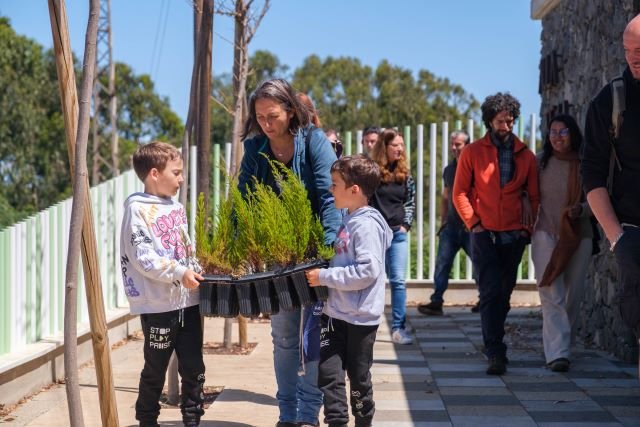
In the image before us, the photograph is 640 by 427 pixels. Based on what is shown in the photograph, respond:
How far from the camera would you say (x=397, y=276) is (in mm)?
8797

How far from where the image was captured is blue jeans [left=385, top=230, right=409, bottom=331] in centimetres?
879

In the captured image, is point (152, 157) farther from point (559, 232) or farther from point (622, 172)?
point (559, 232)

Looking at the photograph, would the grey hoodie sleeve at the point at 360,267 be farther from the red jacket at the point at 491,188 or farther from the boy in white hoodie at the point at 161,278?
the red jacket at the point at 491,188

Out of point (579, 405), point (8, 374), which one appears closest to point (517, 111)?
point (579, 405)

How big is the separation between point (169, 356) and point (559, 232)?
348 cm

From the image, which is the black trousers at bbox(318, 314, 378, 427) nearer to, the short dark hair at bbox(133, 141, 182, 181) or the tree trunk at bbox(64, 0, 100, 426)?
the short dark hair at bbox(133, 141, 182, 181)

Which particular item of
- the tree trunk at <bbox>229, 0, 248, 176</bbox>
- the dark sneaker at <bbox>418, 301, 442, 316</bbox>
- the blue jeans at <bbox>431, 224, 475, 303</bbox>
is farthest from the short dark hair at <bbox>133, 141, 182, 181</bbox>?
the dark sneaker at <bbox>418, 301, 442, 316</bbox>

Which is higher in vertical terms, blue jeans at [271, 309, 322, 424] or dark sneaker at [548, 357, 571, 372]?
blue jeans at [271, 309, 322, 424]

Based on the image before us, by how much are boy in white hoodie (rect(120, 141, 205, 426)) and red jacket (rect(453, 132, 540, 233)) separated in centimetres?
292

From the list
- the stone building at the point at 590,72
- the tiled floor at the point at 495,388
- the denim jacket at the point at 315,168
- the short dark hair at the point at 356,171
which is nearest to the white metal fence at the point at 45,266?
the denim jacket at the point at 315,168

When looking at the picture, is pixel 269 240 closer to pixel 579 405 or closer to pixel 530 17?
pixel 579 405

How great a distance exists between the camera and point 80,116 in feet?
13.4

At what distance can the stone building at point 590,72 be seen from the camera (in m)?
7.59

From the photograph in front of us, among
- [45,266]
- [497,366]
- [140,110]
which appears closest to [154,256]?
[45,266]
